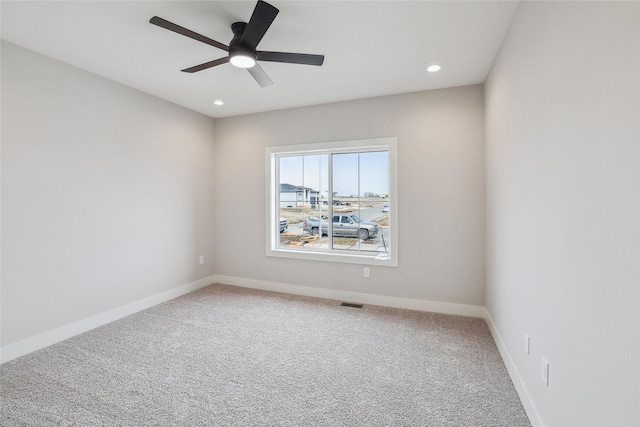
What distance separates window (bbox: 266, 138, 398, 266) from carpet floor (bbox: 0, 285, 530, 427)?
0.98 metres

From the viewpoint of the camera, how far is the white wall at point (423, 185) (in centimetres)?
325

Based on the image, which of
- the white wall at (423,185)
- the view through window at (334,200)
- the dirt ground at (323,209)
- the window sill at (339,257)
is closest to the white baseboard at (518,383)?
the white wall at (423,185)

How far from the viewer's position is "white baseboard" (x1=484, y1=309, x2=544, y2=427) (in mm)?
1662

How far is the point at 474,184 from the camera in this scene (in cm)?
323

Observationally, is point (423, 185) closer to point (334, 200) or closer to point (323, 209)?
point (334, 200)

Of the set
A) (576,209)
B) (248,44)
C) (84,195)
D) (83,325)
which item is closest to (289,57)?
(248,44)

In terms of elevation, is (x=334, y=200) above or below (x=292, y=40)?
below

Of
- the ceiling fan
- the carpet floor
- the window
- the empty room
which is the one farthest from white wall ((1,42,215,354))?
the ceiling fan

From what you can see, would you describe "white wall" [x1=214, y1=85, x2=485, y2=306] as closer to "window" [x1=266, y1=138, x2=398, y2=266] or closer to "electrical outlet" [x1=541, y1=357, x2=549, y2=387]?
"window" [x1=266, y1=138, x2=398, y2=266]

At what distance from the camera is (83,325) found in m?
2.93

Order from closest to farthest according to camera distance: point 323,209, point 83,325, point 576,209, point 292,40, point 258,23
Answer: point 576,209, point 258,23, point 292,40, point 83,325, point 323,209

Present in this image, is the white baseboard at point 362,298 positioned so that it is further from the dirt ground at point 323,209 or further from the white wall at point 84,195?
the dirt ground at point 323,209

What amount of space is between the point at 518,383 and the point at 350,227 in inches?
94.5

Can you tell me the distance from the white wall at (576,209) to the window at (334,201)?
169cm
